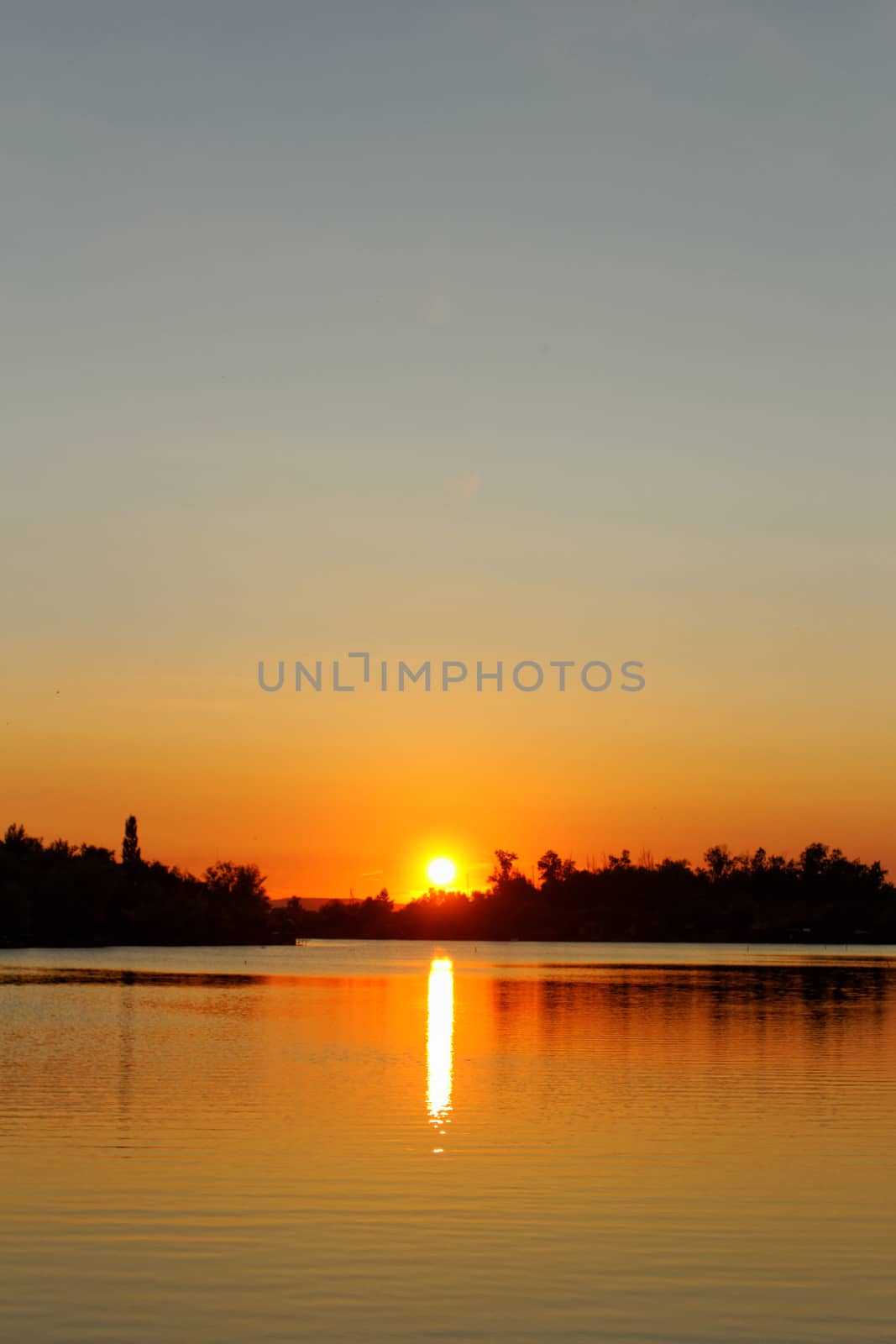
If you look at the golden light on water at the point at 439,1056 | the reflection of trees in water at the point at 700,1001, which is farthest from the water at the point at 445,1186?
the reflection of trees in water at the point at 700,1001

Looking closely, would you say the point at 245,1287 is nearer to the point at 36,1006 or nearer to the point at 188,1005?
the point at 36,1006

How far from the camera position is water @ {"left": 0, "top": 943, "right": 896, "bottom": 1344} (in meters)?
19.5

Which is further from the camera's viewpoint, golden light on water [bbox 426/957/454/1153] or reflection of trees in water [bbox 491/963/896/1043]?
reflection of trees in water [bbox 491/963/896/1043]

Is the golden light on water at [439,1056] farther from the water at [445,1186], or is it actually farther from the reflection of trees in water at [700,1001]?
the reflection of trees in water at [700,1001]

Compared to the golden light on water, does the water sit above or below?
above

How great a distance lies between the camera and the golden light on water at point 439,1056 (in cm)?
3953

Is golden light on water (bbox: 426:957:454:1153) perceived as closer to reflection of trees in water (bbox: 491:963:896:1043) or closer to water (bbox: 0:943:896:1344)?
water (bbox: 0:943:896:1344)

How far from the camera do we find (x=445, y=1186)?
2812 cm

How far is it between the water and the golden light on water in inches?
10.6

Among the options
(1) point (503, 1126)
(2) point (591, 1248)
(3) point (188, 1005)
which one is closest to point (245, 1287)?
(2) point (591, 1248)

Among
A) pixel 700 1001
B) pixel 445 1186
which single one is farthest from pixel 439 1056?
pixel 700 1001

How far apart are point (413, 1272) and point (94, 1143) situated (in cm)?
1290

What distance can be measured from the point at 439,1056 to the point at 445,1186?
27074 mm

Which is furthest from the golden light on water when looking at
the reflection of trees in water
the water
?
the reflection of trees in water
